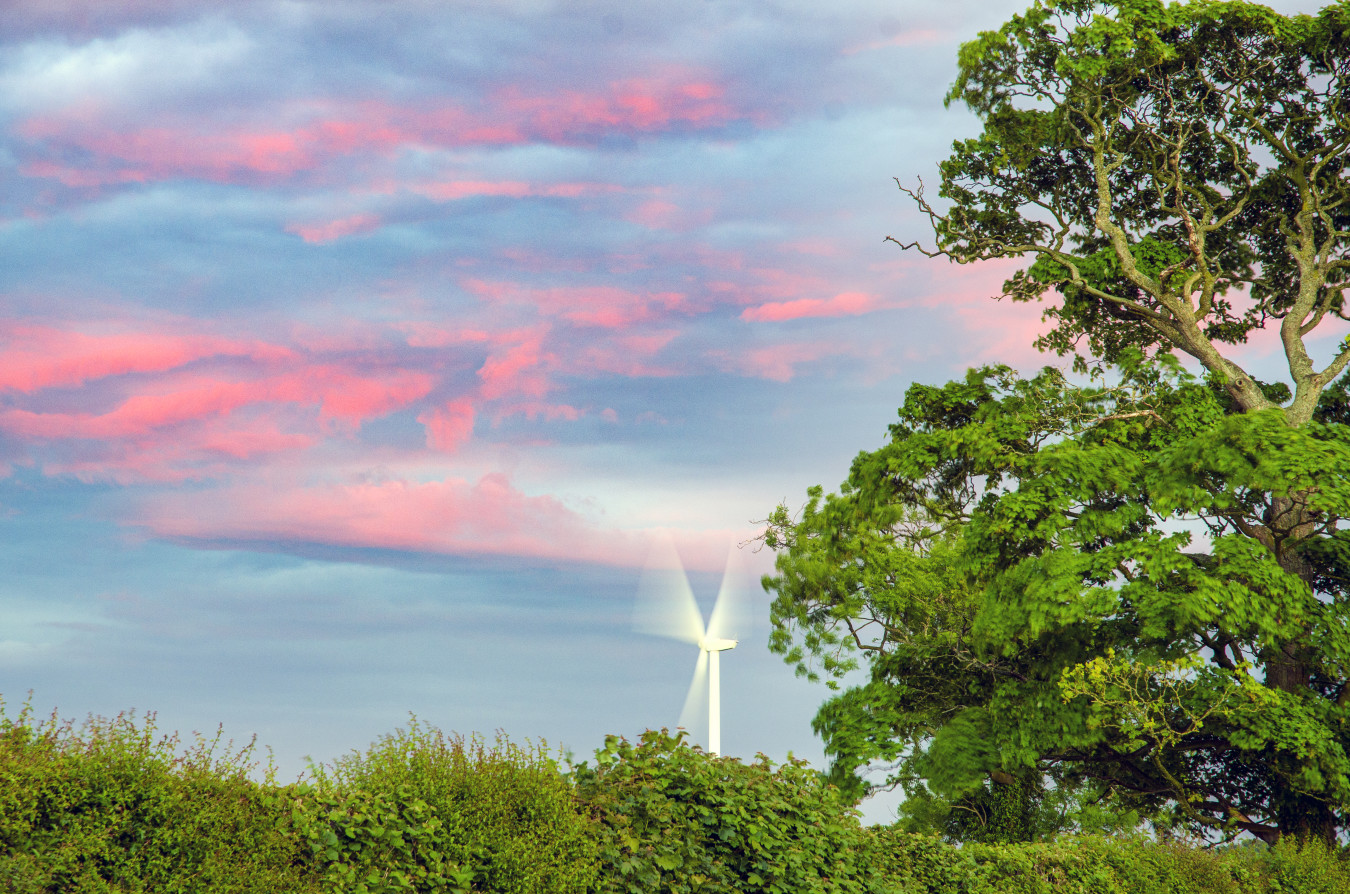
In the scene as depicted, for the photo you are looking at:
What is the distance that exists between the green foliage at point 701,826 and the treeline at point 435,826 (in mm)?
18

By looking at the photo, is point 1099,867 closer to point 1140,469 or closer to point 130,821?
point 1140,469

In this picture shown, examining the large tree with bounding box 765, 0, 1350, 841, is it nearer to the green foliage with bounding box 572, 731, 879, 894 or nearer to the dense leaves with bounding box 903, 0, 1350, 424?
the dense leaves with bounding box 903, 0, 1350, 424

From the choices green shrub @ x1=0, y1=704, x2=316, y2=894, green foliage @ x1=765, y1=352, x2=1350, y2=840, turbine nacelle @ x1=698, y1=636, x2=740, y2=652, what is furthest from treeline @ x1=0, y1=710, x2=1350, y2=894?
turbine nacelle @ x1=698, y1=636, x2=740, y2=652

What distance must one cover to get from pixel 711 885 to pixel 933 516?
585 inches

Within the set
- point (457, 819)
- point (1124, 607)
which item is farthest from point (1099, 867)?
point (457, 819)

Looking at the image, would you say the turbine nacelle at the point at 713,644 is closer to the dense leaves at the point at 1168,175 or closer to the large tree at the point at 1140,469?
the large tree at the point at 1140,469

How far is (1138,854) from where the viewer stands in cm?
1575

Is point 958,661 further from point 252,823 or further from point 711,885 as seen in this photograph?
point 252,823

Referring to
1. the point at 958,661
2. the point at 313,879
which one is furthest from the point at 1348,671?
the point at 313,879

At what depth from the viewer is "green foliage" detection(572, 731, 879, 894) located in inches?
371

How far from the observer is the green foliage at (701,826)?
30.9ft

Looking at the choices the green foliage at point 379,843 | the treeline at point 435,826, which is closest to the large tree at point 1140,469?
the treeline at point 435,826

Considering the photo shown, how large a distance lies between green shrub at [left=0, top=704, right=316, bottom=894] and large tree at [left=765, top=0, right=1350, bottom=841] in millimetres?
14083

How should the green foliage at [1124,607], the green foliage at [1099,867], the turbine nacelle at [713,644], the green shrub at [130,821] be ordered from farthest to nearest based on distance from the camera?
the turbine nacelle at [713,644], the green foliage at [1124,607], the green foliage at [1099,867], the green shrub at [130,821]
